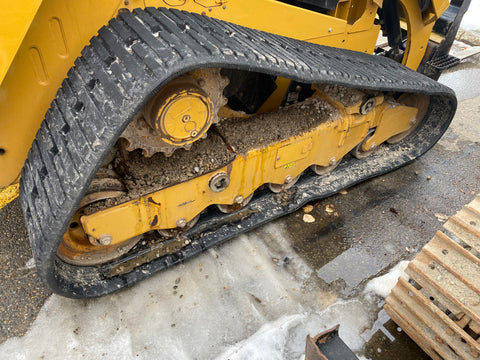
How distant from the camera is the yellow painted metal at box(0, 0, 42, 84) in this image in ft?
5.76

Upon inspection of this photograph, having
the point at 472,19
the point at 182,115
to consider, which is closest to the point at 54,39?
the point at 182,115

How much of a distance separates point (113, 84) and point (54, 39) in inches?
20.1

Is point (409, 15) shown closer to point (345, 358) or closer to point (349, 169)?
point (349, 169)

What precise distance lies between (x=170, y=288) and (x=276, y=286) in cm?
74

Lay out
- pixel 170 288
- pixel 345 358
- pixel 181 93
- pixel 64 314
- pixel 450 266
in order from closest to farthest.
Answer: pixel 345 358 → pixel 181 93 → pixel 450 266 → pixel 64 314 → pixel 170 288

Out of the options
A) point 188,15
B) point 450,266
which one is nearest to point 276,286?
point 450,266

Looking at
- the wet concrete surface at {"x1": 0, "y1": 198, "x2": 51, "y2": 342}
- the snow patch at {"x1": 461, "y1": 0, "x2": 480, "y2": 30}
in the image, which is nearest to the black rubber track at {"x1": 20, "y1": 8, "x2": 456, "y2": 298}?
the wet concrete surface at {"x1": 0, "y1": 198, "x2": 51, "y2": 342}

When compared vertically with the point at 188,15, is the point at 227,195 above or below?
below

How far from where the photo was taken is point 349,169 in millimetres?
3723

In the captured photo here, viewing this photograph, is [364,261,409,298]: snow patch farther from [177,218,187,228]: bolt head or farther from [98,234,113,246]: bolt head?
[98,234,113,246]: bolt head

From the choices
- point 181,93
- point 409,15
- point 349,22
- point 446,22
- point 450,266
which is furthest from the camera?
point 446,22

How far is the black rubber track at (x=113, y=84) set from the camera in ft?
5.99

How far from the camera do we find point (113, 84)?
6.16ft

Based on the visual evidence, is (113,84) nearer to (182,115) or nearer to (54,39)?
(182,115)
